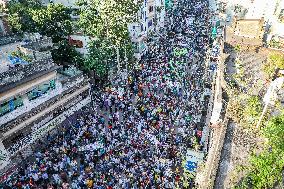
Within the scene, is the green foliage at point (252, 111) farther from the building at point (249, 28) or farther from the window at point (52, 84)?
the window at point (52, 84)

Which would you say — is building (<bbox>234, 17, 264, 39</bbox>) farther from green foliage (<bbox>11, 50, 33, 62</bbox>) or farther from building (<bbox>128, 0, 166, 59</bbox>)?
green foliage (<bbox>11, 50, 33, 62</bbox>)

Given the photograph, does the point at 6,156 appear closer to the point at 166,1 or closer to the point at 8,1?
the point at 8,1

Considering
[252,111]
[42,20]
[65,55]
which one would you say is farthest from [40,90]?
[252,111]

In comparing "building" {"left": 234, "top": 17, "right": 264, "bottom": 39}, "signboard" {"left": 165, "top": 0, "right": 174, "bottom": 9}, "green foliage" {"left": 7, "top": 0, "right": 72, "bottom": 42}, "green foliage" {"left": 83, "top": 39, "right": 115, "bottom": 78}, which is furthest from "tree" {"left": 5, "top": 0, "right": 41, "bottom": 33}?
Answer: "signboard" {"left": 165, "top": 0, "right": 174, "bottom": 9}

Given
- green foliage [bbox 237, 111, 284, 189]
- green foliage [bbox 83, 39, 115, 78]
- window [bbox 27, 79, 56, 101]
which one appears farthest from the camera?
green foliage [bbox 83, 39, 115, 78]

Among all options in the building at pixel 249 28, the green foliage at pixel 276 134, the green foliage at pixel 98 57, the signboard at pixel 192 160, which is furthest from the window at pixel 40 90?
the building at pixel 249 28

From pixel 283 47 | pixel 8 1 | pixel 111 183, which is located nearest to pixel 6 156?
pixel 111 183

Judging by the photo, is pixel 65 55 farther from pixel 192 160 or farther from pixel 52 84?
pixel 192 160
